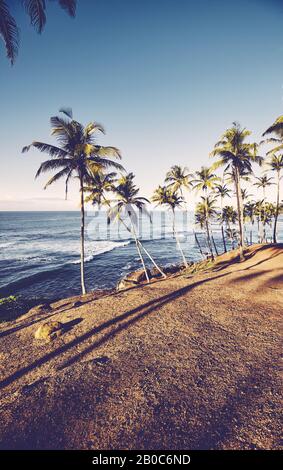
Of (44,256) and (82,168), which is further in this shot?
(44,256)

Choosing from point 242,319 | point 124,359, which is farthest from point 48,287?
point 242,319

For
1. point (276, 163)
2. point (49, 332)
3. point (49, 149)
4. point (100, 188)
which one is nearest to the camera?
point (49, 332)

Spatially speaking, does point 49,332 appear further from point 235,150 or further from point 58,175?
point 235,150

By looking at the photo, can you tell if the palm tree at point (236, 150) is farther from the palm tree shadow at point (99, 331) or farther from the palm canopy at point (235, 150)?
the palm tree shadow at point (99, 331)

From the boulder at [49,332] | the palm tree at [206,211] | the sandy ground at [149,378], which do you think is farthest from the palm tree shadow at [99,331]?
the palm tree at [206,211]

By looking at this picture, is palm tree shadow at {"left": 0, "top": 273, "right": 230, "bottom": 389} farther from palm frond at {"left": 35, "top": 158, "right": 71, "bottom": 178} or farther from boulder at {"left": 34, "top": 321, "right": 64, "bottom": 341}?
palm frond at {"left": 35, "top": 158, "right": 71, "bottom": 178}

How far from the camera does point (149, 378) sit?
6.24m

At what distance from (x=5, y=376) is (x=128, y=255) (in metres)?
36.2

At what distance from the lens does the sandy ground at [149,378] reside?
456 centimetres

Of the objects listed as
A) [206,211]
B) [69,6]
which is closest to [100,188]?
[69,6]

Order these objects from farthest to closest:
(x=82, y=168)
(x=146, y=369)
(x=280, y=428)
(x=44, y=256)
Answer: (x=44, y=256) → (x=82, y=168) → (x=146, y=369) → (x=280, y=428)

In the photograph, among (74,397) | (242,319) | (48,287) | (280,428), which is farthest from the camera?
(48,287)

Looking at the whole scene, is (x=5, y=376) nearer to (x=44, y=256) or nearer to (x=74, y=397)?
(x=74, y=397)
